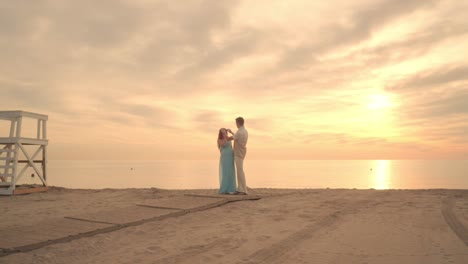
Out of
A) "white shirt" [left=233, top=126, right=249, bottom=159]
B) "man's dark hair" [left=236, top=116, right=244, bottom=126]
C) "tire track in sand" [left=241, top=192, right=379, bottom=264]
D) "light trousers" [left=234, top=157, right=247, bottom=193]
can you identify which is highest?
"man's dark hair" [left=236, top=116, right=244, bottom=126]

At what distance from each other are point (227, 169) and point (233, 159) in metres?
0.42

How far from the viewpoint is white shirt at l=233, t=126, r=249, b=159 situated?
11867 millimetres

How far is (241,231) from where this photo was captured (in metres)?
6.77

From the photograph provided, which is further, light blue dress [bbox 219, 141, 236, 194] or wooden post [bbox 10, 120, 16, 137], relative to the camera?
wooden post [bbox 10, 120, 16, 137]

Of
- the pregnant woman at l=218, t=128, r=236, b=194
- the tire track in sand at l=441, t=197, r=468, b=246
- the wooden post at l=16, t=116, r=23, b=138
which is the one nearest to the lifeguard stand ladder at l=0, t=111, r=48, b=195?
the wooden post at l=16, t=116, r=23, b=138

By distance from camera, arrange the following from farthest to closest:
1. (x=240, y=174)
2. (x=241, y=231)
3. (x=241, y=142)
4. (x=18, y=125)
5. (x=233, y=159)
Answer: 1. (x=18, y=125)
2. (x=233, y=159)
3. (x=241, y=142)
4. (x=240, y=174)
5. (x=241, y=231)

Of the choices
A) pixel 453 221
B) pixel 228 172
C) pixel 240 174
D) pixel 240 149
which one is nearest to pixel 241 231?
pixel 453 221

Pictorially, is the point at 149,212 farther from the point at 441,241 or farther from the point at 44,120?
the point at 44,120

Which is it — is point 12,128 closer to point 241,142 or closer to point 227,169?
point 227,169

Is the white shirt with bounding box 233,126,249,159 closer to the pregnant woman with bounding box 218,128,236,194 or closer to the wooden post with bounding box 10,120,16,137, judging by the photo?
the pregnant woman with bounding box 218,128,236,194

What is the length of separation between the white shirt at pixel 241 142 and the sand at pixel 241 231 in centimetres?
207

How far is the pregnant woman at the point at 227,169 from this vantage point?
39.3 feet

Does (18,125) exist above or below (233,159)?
above

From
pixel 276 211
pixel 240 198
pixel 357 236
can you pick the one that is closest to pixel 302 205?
pixel 276 211
